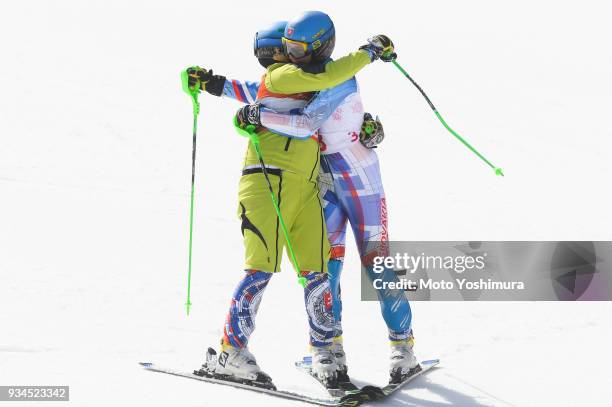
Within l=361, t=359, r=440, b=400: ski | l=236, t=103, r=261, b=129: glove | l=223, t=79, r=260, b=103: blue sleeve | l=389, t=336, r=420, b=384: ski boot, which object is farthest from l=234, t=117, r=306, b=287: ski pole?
l=389, t=336, r=420, b=384: ski boot

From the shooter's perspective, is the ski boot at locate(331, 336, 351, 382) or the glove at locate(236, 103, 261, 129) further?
the ski boot at locate(331, 336, 351, 382)

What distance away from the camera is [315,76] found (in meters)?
Result: 5.16

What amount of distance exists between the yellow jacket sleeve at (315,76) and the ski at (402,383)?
1.65m

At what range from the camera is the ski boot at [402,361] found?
571 centimetres

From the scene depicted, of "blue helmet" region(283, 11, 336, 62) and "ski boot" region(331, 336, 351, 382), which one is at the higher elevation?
"blue helmet" region(283, 11, 336, 62)

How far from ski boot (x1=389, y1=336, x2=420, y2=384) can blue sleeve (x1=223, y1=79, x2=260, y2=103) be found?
1672mm

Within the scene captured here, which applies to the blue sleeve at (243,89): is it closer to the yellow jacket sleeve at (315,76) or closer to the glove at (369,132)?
the yellow jacket sleeve at (315,76)

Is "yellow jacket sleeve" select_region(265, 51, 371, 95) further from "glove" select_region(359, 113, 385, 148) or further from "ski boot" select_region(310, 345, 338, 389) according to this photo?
"ski boot" select_region(310, 345, 338, 389)

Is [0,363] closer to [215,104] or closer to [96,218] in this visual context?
[96,218]

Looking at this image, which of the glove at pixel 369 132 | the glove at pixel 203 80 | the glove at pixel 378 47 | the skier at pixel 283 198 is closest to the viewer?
the skier at pixel 283 198

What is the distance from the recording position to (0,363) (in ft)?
18.8

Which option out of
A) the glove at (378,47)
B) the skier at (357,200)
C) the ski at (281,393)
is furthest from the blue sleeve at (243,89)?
the ski at (281,393)

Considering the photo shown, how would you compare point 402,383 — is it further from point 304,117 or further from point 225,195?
point 225,195

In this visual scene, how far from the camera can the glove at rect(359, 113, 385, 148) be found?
5641 millimetres
